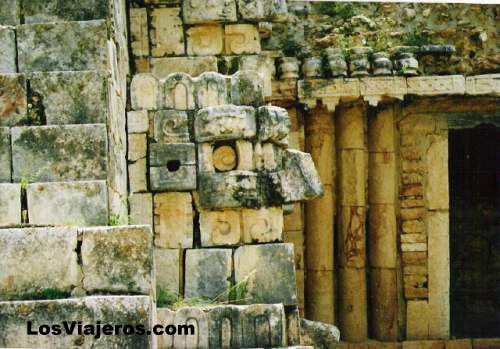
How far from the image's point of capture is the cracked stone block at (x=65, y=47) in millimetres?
7945

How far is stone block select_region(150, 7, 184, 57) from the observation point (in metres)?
9.93

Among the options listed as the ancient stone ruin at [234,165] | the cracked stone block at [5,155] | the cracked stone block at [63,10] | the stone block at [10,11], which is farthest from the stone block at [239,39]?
the cracked stone block at [5,155]

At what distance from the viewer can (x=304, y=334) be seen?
8938mm

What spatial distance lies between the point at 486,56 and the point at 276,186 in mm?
5003

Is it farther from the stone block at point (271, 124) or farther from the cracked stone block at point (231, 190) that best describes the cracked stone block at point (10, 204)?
the stone block at point (271, 124)

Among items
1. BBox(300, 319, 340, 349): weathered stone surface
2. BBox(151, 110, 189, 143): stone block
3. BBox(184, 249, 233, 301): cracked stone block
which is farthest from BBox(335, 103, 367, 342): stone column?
BBox(184, 249, 233, 301): cracked stone block

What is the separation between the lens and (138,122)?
8914 mm

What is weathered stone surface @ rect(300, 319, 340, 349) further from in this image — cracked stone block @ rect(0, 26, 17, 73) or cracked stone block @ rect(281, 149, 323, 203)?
cracked stone block @ rect(0, 26, 17, 73)

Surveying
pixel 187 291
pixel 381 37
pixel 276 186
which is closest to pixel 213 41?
pixel 276 186

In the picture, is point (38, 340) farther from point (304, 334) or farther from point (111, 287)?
point (304, 334)

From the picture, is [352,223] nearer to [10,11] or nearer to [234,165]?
[234,165]

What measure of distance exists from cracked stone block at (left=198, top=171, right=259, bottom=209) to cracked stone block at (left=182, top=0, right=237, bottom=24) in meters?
1.83

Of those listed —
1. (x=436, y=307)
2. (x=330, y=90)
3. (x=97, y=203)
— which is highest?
(x=330, y=90)

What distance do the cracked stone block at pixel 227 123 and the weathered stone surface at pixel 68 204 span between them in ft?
4.76
